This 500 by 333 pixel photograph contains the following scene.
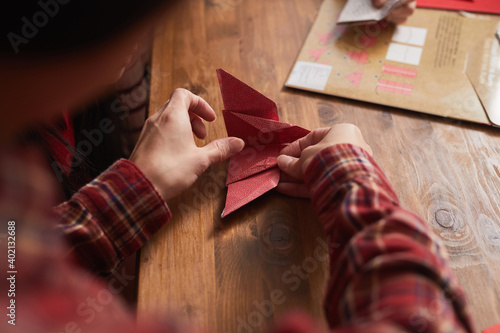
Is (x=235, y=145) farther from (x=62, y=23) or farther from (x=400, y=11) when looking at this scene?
(x=400, y=11)

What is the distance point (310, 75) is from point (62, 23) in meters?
0.57

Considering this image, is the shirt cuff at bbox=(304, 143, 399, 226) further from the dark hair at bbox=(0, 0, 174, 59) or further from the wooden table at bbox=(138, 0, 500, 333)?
the dark hair at bbox=(0, 0, 174, 59)

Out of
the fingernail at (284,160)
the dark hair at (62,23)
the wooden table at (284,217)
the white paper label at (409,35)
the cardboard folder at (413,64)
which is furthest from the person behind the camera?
the white paper label at (409,35)

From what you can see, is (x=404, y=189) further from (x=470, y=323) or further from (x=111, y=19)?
(x=111, y=19)

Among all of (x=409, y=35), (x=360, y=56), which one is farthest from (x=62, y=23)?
(x=409, y=35)

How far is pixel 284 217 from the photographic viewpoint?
1.98ft

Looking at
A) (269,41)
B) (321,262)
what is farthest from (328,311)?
(269,41)

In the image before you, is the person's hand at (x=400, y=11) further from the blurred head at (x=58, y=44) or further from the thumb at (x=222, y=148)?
the blurred head at (x=58, y=44)

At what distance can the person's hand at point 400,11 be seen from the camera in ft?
2.88

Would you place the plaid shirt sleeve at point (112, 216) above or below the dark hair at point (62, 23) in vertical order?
below

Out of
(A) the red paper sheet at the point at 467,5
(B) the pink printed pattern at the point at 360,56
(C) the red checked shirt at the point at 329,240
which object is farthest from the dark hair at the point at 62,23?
(A) the red paper sheet at the point at 467,5

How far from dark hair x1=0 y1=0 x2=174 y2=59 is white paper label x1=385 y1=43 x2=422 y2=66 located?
2.08ft

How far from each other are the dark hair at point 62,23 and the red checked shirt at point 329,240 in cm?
17

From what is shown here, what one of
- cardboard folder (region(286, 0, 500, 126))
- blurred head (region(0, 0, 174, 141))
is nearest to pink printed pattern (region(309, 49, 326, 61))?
cardboard folder (region(286, 0, 500, 126))
